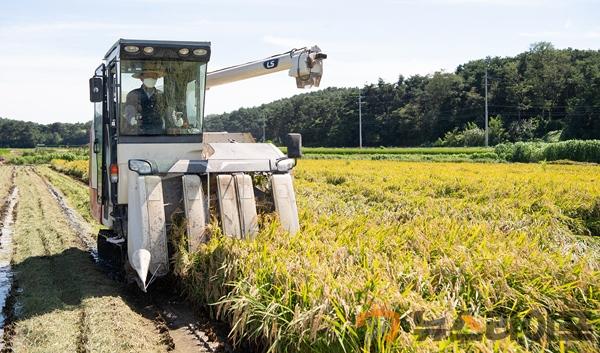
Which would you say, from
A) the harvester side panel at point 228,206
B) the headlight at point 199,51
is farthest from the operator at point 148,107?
the harvester side panel at point 228,206

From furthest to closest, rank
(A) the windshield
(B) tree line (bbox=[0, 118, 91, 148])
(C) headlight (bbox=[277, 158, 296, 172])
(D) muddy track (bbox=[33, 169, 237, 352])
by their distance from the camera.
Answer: (B) tree line (bbox=[0, 118, 91, 148]) < (C) headlight (bbox=[277, 158, 296, 172]) < (A) the windshield < (D) muddy track (bbox=[33, 169, 237, 352])

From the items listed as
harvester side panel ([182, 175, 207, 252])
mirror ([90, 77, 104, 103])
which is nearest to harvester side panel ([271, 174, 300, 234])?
harvester side panel ([182, 175, 207, 252])

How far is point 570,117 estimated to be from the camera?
2090 inches

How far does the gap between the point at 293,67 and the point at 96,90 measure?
2704 mm

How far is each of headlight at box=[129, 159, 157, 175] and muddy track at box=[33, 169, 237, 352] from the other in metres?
1.53

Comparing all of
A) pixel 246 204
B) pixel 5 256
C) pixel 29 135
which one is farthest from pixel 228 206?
pixel 29 135

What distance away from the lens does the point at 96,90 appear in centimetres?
717

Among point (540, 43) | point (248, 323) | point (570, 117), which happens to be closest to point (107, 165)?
point (248, 323)

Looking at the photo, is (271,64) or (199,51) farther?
(271,64)

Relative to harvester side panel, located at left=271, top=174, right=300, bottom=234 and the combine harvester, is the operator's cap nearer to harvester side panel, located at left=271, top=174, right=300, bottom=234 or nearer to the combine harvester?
the combine harvester

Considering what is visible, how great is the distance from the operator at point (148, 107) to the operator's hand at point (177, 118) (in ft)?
0.04

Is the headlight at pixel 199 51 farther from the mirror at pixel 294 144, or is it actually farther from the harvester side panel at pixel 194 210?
the harvester side panel at pixel 194 210

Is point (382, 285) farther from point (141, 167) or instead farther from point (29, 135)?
point (29, 135)

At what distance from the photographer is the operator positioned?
7141mm
